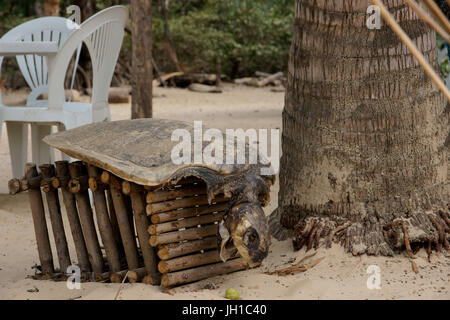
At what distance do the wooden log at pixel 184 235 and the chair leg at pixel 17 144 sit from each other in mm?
2223

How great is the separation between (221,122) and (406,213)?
449cm

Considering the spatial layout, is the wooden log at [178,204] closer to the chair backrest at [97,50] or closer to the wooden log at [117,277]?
the wooden log at [117,277]

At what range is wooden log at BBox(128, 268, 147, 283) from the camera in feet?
9.02

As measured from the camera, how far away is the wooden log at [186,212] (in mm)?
2607

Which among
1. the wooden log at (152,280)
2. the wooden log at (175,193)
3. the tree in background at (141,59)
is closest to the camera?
the wooden log at (175,193)

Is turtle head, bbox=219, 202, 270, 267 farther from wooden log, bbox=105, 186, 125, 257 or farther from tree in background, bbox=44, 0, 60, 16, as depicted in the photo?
tree in background, bbox=44, 0, 60, 16

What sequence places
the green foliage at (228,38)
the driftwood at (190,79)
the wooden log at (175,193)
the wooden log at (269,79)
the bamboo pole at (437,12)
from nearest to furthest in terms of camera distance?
the bamboo pole at (437,12) → the wooden log at (175,193) → the driftwood at (190,79) → the wooden log at (269,79) → the green foliage at (228,38)

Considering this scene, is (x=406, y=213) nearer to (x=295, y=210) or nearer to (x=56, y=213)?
(x=295, y=210)

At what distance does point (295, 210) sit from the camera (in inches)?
118

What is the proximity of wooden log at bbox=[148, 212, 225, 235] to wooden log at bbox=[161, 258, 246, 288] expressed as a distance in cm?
19

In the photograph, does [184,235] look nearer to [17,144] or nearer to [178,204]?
[178,204]

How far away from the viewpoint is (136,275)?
2.75 m

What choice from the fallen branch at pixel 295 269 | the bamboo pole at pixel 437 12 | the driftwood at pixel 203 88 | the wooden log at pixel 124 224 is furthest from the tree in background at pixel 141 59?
the driftwood at pixel 203 88

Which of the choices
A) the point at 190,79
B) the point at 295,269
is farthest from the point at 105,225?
the point at 190,79
